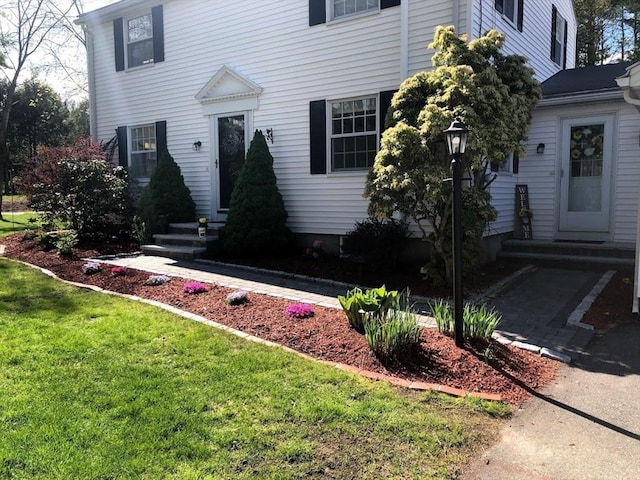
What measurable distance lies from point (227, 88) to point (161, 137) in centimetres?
241

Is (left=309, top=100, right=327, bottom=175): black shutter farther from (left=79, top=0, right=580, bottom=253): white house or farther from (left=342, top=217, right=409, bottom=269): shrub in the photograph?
(left=342, top=217, right=409, bottom=269): shrub

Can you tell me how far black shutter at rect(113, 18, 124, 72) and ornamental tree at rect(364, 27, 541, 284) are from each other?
8660 mm

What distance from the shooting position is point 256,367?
3.90 metres

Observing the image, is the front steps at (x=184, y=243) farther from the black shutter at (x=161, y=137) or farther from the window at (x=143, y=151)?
the window at (x=143, y=151)

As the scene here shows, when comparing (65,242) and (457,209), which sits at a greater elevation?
Answer: (457,209)

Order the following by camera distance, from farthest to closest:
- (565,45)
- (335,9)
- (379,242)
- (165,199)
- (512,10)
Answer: (565,45) < (165,199) < (512,10) < (335,9) < (379,242)

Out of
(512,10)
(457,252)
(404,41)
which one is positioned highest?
(512,10)

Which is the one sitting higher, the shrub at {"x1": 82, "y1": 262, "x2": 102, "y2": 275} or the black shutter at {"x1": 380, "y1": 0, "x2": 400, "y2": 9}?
the black shutter at {"x1": 380, "y1": 0, "x2": 400, "y2": 9}

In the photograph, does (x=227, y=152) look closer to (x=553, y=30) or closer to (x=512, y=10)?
(x=512, y=10)

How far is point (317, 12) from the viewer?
8.97 m

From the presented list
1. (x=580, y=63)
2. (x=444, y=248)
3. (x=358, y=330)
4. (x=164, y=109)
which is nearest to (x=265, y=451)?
(x=358, y=330)

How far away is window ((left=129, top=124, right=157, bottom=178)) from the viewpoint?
12.1 m

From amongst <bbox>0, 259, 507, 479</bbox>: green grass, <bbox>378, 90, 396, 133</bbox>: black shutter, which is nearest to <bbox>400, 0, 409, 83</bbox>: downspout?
<bbox>378, 90, 396, 133</bbox>: black shutter

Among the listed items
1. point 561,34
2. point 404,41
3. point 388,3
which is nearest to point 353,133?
point 404,41
